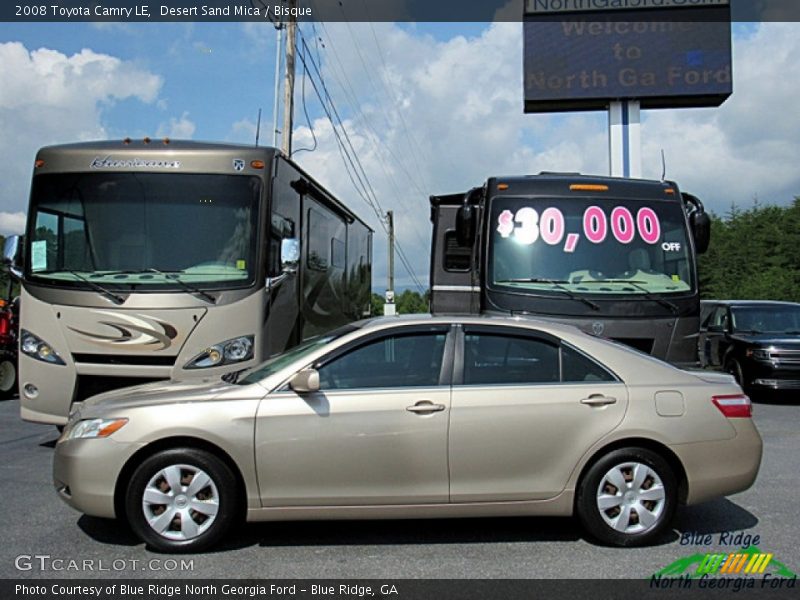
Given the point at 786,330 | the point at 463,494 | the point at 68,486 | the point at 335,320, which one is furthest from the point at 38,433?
the point at 786,330

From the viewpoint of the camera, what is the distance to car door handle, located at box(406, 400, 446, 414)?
501 cm

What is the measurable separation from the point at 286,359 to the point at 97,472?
1.40 meters

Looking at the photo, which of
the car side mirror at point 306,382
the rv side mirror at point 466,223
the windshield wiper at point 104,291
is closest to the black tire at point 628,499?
the car side mirror at point 306,382

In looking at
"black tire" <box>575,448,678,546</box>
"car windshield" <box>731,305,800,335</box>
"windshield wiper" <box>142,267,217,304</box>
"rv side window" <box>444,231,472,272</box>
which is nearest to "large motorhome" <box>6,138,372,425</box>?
"windshield wiper" <box>142,267,217,304</box>

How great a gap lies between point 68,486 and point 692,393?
4105 mm

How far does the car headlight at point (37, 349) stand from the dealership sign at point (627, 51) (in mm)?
15926

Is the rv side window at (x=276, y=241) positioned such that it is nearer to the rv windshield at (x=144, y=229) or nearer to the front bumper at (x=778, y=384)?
A: the rv windshield at (x=144, y=229)

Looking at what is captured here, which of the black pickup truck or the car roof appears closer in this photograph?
the car roof

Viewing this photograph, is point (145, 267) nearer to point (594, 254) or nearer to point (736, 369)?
point (594, 254)

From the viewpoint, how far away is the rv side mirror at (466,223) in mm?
8781

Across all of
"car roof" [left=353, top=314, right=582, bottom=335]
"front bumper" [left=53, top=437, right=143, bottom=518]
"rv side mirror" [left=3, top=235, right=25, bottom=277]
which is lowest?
"front bumper" [left=53, top=437, right=143, bottom=518]

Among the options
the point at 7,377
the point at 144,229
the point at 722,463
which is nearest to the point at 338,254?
the point at 144,229

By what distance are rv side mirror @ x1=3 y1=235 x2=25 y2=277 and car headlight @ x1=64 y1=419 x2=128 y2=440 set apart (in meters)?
3.55

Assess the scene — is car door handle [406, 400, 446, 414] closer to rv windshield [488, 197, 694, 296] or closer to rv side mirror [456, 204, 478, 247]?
rv windshield [488, 197, 694, 296]
